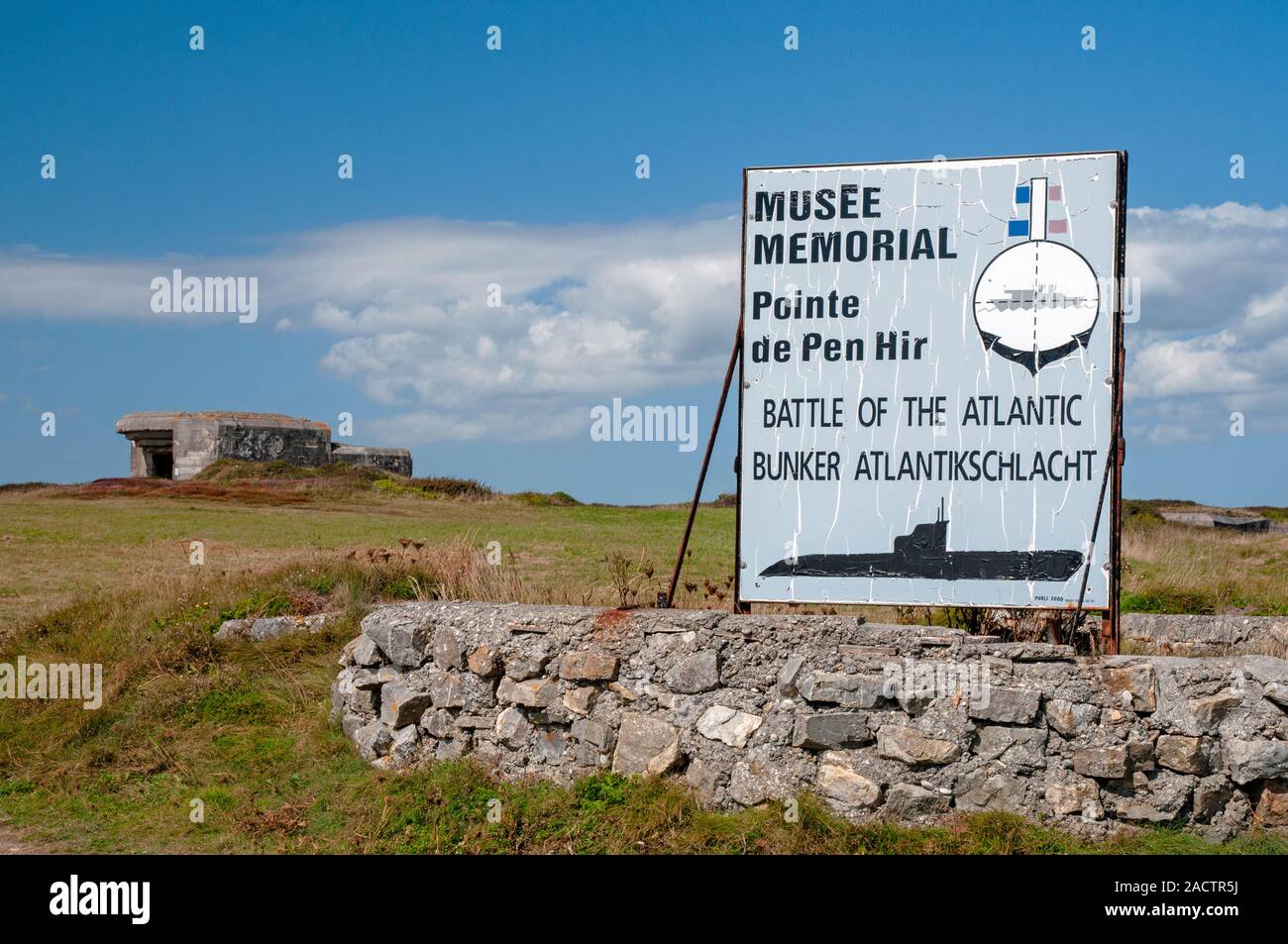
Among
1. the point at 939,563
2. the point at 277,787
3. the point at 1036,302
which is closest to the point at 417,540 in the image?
the point at 277,787

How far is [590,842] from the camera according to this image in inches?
252

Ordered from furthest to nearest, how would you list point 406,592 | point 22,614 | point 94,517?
point 94,517 < point 22,614 < point 406,592

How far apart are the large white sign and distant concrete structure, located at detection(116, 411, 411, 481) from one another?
33358 mm

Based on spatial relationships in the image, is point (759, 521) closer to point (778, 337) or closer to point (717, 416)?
point (717, 416)

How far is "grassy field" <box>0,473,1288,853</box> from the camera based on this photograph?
6395 millimetres

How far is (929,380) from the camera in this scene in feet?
23.3

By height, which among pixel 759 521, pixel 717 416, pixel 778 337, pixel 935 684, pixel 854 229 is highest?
pixel 854 229

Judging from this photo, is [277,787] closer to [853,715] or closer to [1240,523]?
[853,715]

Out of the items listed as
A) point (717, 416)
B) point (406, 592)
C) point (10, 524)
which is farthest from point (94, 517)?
point (717, 416)

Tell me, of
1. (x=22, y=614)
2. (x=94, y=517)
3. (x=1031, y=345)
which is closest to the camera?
(x=1031, y=345)

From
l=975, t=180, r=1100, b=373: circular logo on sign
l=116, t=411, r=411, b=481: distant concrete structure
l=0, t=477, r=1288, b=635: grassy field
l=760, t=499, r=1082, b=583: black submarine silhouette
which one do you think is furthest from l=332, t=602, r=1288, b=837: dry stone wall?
l=116, t=411, r=411, b=481: distant concrete structure

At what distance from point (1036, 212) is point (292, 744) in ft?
20.5

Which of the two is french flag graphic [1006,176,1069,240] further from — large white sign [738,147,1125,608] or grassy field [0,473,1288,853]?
grassy field [0,473,1288,853]
